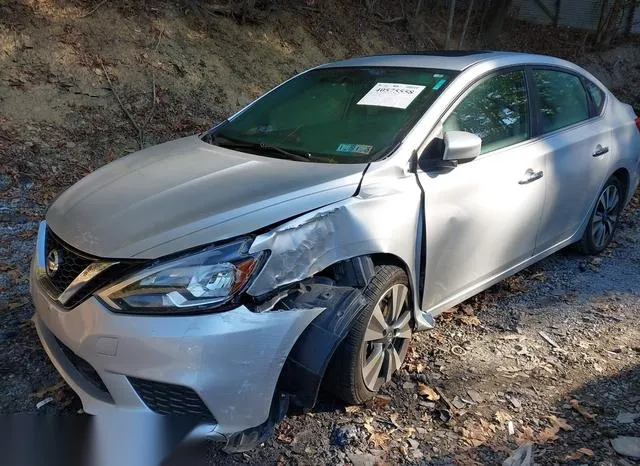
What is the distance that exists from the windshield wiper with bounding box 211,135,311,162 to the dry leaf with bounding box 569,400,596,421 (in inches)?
71.3

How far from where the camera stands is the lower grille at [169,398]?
92.5 inches

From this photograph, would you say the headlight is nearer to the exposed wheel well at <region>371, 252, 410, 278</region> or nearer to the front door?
the exposed wheel well at <region>371, 252, 410, 278</region>

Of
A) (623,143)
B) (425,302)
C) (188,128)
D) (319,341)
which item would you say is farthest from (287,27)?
(319,341)

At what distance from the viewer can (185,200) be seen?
9.00ft

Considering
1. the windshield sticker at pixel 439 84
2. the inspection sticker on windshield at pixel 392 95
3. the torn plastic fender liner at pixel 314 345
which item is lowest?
the torn plastic fender liner at pixel 314 345

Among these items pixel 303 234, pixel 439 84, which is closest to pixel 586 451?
pixel 303 234

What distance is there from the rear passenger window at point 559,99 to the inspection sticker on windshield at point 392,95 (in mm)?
1069

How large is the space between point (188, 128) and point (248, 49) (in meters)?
2.24

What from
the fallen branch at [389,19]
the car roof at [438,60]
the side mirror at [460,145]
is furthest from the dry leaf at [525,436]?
the fallen branch at [389,19]

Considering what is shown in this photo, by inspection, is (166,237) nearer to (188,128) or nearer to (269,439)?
(269,439)

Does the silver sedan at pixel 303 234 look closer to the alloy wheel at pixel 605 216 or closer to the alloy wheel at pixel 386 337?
the alloy wheel at pixel 386 337

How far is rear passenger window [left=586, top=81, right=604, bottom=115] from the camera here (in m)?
4.73

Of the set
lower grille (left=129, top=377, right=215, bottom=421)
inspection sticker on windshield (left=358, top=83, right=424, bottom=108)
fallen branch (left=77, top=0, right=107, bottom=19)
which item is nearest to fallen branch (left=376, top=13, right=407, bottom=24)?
fallen branch (left=77, top=0, right=107, bottom=19)

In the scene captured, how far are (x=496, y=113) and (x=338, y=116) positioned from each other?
966 millimetres
